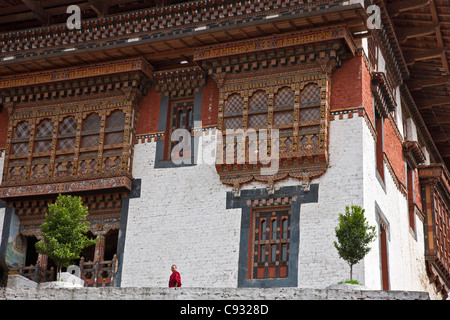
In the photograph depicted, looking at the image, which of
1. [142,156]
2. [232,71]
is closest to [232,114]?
[232,71]

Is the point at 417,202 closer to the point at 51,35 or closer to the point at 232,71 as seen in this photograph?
the point at 232,71

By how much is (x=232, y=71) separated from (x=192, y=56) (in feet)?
4.91

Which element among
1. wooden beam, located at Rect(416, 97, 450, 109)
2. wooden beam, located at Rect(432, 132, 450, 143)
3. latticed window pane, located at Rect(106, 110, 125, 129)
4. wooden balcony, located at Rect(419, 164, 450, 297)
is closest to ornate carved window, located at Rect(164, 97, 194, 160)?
latticed window pane, located at Rect(106, 110, 125, 129)

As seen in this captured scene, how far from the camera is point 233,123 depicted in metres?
20.2

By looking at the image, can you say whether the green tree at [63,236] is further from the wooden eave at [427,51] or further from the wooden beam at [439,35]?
the wooden beam at [439,35]

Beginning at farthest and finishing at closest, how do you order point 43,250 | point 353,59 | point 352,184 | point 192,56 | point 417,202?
point 417,202, point 192,56, point 353,59, point 352,184, point 43,250

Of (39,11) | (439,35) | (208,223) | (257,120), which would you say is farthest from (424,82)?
(39,11)

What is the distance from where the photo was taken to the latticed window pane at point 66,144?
21688 millimetres

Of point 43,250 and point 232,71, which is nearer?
point 43,250

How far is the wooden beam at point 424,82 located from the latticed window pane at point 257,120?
7.33 m

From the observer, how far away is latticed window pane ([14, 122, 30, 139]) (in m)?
22.3

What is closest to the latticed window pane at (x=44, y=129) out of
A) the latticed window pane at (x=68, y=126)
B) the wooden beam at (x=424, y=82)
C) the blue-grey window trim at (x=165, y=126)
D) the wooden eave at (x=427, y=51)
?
the latticed window pane at (x=68, y=126)

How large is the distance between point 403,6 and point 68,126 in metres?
9.26

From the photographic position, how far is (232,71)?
20656 millimetres
